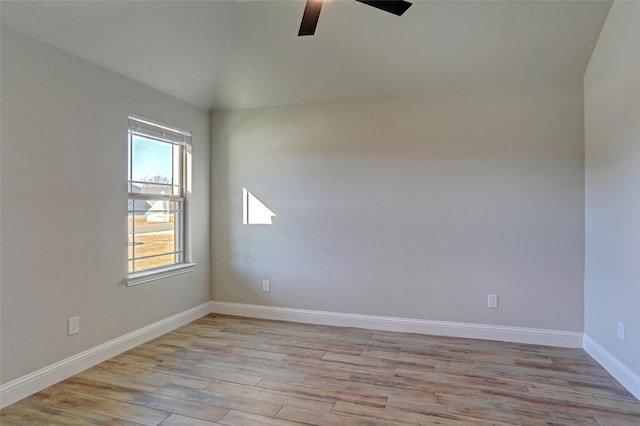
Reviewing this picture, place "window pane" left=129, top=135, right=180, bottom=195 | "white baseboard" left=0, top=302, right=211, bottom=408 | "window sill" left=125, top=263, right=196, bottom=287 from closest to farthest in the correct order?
1. "white baseboard" left=0, top=302, right=211, bottom=408
2. "window sill" left=125, top=263, right=196, bottom=287
3. "window pane" left=129, top=135, right=180, bottom=195

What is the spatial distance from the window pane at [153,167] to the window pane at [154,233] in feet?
0.44

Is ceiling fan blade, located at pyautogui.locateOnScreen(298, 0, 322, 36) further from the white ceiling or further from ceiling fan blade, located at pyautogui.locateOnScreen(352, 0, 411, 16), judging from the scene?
the white ceiling

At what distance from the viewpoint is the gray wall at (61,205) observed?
2.24 meters

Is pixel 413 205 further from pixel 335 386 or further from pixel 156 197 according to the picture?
pixel 156 197

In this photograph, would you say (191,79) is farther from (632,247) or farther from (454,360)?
(632,247)

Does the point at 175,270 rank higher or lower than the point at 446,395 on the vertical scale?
higher

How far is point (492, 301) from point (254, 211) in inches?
99.9

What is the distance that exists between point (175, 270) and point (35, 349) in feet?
4.40

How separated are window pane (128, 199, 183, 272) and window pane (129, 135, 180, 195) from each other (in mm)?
134

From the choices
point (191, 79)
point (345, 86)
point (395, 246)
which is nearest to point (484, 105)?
point (345, 86)

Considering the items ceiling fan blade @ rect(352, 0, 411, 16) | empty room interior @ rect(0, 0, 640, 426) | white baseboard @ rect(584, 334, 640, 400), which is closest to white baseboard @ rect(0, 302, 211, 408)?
empty room interior @ rect(0, 0, 640, 426)

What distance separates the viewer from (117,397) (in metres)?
2.30

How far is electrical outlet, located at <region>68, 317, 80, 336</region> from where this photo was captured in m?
2.59

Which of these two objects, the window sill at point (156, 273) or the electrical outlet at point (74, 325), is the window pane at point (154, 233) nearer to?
the window sill at point (156, 273)
